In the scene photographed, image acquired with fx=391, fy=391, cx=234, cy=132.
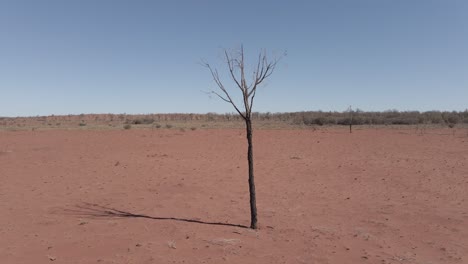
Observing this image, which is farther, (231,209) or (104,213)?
(231,209)

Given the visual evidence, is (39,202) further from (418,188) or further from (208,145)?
(208,145)

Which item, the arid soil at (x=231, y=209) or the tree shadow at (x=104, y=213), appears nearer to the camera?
the arid soil at (x=231, y=209)

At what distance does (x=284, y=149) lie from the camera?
69.8ft

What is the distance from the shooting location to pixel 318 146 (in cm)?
2220

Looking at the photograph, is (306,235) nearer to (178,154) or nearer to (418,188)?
(418,188)

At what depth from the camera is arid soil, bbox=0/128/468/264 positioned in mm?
5961

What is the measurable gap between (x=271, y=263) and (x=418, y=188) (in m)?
7.08

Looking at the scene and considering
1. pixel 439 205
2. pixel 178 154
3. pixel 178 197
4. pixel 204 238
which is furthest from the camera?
pixel 178 154

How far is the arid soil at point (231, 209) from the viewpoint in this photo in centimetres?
596

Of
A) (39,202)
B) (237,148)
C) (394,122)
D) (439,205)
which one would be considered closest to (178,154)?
(237,148)

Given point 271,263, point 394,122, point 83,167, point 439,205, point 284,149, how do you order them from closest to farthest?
point 271,263, point 439,205, point 83,167, point 284,149, point 394,122

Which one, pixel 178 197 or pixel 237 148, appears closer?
pixel 178 197

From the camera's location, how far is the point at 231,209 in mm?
8734

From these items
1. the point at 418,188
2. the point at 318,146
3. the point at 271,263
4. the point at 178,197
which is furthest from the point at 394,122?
the point at 271,263
